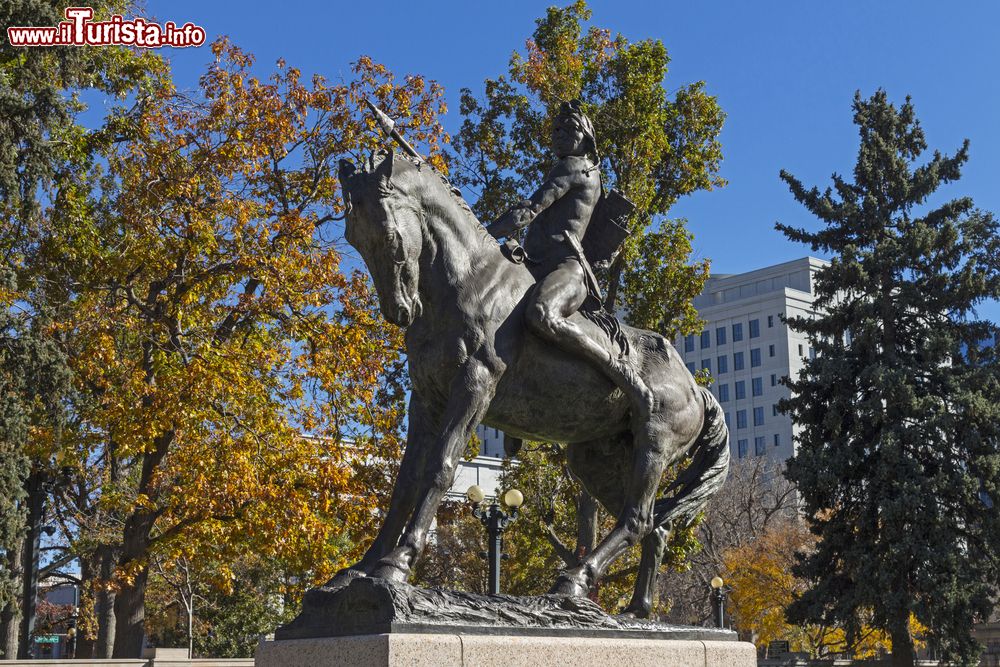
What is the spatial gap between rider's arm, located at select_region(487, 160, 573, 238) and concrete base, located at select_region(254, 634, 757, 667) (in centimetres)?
255

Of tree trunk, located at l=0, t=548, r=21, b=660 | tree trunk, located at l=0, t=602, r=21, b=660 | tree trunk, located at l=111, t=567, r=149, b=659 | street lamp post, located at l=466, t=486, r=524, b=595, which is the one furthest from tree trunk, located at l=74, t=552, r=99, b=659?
street lamp post, located at l=466, t=486, r=524, b=595

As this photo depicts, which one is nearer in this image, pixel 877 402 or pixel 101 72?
pixel 101 72

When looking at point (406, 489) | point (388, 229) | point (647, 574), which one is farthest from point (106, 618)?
point (388, 229)

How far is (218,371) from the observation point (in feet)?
58.4

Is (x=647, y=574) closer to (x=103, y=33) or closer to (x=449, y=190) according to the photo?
(x=449, y=190)

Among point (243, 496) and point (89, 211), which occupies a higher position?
point (89, 211)

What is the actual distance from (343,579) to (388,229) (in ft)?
6.30

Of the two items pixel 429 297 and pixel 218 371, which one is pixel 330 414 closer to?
pixel 218 371

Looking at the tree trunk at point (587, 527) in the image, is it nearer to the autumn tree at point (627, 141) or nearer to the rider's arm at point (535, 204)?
the autumn tree at point (627, 141)

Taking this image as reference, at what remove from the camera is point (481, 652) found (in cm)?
522

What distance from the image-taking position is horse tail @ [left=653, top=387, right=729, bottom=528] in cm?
720

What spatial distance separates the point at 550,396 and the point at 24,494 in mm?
15426

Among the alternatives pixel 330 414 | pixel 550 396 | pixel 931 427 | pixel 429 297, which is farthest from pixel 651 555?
pixel 931 427

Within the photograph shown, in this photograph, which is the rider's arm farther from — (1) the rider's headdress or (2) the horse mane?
(1) the rider's headdress
